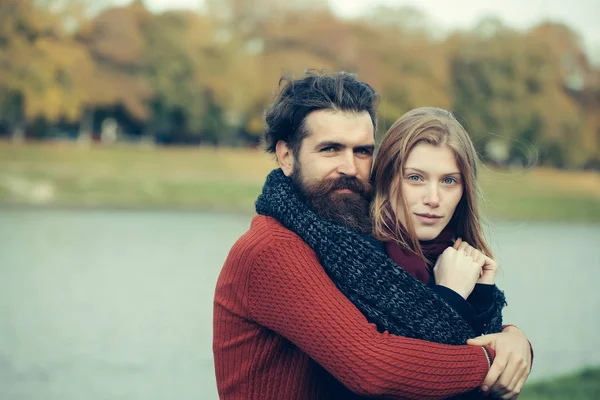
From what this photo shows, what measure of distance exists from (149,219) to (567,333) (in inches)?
607

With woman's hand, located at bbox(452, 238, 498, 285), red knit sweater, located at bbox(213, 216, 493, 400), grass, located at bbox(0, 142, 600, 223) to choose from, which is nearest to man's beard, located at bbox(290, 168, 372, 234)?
red knit sweater, located at bbox(213, 216, 493, 400)

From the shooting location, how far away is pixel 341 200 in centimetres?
314

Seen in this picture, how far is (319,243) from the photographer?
112 inches

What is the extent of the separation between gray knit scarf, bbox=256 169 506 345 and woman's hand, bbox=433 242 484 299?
0.17 m

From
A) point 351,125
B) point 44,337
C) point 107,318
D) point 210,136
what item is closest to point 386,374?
point 351,125

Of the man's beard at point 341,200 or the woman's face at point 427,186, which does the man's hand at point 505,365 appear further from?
the man's beard at point 341,200

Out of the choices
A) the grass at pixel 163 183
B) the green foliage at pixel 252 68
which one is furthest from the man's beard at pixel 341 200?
the green foliage at pixel 252 68

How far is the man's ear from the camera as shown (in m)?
3.44

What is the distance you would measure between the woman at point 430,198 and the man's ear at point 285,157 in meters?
0.40

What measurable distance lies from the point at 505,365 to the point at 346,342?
0.62 meters

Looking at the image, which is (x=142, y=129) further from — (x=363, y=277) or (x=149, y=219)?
(x=363, y=277)

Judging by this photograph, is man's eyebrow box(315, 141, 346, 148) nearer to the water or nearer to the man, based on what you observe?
the man

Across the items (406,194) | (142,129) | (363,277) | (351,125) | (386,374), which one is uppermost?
(351,125)

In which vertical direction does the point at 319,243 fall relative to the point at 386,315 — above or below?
above
